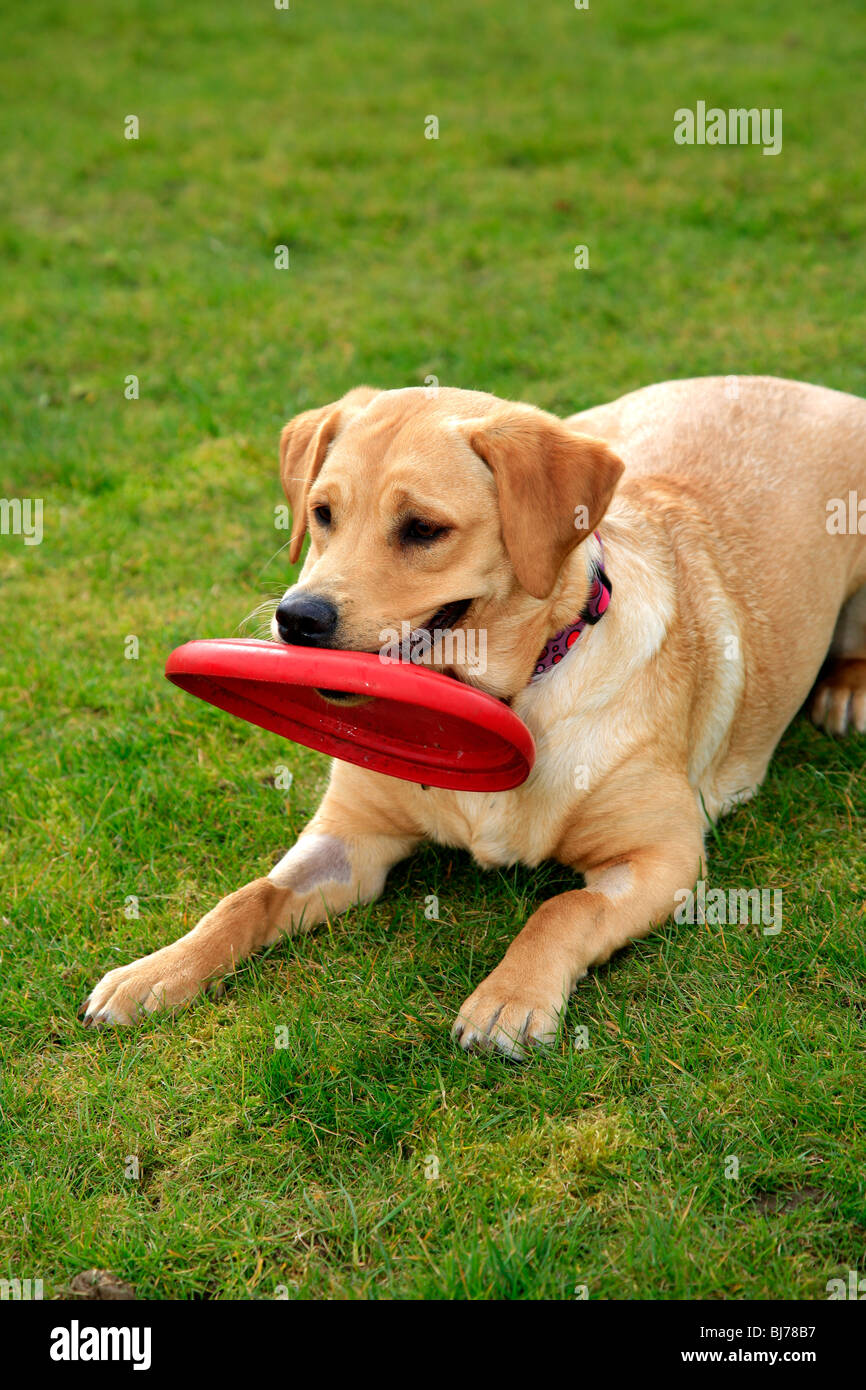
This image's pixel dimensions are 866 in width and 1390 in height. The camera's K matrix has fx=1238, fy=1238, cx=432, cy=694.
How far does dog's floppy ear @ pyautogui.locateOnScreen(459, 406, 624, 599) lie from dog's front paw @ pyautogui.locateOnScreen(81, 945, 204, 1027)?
4.75 ft

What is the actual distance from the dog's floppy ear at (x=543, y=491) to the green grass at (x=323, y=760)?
3.59 feet

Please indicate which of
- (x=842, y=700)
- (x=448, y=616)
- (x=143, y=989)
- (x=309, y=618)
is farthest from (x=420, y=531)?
(x=842, y=700)

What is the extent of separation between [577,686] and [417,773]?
543 millimetres

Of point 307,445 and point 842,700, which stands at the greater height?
point 307,445

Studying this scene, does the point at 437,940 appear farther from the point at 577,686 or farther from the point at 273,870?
the point at 577,686

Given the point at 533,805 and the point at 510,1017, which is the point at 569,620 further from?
the point at 510,1017

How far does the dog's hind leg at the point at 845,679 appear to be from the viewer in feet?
15.0

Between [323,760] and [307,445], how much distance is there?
1232 millimetres

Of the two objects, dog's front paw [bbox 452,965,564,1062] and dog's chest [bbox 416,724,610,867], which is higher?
A: dog's chest [bbox 416,724,610,867]

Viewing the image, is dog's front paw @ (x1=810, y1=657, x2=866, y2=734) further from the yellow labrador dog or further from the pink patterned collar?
the pink patterned collar

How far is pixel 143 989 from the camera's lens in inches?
136

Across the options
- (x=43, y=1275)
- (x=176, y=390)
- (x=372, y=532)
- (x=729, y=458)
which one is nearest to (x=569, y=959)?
(x=372, y=532)

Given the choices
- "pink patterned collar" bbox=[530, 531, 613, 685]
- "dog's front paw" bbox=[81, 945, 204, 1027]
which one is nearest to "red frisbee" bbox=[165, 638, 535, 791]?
"pink patterned collar" bbox=[530, 531, 613, 685]

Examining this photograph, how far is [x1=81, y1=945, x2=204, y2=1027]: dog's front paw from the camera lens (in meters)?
3.42
